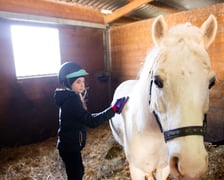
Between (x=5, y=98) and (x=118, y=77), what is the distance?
179 centimetres

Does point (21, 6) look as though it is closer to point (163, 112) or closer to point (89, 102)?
point (89, 102)

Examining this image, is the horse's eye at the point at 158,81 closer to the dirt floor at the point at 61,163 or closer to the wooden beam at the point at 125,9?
the dirt floor at the point at 61,163

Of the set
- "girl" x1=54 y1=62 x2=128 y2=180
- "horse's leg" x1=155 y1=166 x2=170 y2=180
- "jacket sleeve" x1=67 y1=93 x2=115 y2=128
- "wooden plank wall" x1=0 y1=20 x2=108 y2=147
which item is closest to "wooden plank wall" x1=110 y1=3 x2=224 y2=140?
"wooden plank wall" x1=0 y1=20 x2=108 y2=147

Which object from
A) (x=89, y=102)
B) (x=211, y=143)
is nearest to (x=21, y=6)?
(x=89, y=102)

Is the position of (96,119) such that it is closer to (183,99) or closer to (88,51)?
(183,99)

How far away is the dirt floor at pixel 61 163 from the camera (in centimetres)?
181

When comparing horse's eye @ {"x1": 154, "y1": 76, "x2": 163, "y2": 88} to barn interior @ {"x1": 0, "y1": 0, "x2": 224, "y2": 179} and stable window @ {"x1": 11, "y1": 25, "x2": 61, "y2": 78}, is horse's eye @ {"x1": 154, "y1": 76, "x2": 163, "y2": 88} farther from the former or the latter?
stable window @ {"x1": 11, "y1": 25, "x2": 61, "y2": 78}

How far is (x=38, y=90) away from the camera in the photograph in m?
2.65

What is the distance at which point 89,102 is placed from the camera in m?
3.29

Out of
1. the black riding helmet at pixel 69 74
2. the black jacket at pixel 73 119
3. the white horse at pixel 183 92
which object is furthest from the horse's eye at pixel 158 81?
the black riding helmet at pixel 69 74

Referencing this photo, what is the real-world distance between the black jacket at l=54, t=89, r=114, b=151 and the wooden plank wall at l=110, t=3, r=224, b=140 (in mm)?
1521

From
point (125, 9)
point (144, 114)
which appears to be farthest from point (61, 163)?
point (125, 9)

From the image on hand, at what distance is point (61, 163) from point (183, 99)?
72.0 inches

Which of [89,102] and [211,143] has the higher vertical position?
[89,102]
